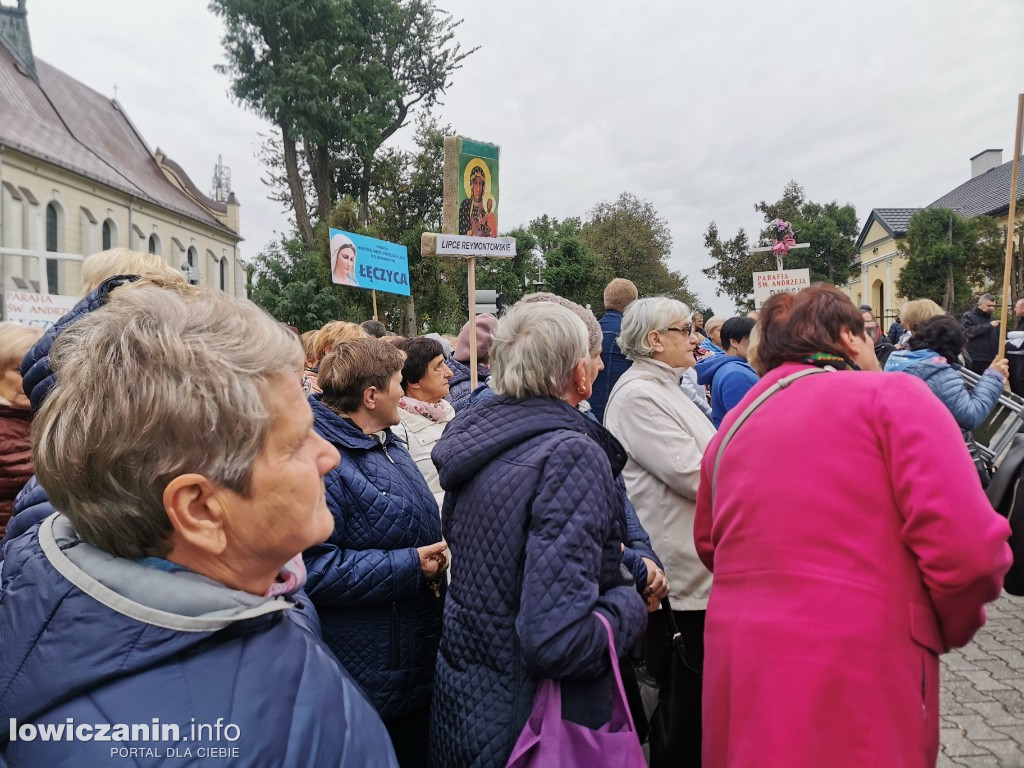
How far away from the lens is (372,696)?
2369 millimetres

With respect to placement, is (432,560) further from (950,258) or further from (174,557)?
(950,258)

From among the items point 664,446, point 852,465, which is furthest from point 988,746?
point 852,465

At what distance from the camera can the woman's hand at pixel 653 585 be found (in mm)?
2334

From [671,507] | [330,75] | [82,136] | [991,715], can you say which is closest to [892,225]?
[330,75]

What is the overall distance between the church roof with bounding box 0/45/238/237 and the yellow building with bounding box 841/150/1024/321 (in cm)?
4386

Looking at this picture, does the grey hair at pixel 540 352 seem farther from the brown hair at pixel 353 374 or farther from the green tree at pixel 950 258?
the green tree at pixel 950 258

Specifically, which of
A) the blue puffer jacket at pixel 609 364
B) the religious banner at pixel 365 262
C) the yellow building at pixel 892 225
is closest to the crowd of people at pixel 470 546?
the blue puffer jacket at pixel 609 364

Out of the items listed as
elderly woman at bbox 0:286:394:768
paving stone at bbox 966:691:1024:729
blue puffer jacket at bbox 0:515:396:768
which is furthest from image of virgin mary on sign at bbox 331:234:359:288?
blue puffer jacket at bbox 0:515:396:768

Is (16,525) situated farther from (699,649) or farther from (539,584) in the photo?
(699,649)

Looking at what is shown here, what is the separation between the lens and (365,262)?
8.05 metres

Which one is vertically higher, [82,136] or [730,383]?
[82,136]

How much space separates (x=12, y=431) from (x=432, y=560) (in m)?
1.93

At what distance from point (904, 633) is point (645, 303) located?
1915 millimetres

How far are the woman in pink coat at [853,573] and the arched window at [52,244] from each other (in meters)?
37.0
